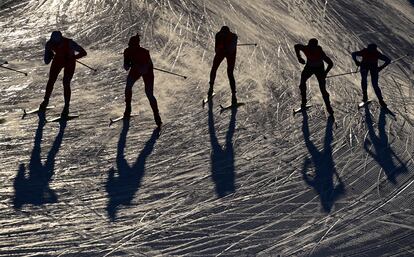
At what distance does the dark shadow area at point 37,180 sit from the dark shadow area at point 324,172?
142 inches

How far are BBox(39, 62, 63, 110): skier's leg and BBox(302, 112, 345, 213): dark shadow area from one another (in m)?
4.01

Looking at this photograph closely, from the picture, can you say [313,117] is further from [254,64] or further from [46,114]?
[46,114]

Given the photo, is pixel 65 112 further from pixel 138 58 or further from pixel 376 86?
pixel 376 86

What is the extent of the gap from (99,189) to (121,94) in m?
3.96

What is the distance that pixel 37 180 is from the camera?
45.0 ft

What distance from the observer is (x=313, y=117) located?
17250 mm

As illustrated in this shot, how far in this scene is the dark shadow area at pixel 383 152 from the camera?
15.4 m

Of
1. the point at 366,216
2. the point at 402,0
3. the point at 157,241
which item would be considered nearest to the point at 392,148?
the point at 366,216

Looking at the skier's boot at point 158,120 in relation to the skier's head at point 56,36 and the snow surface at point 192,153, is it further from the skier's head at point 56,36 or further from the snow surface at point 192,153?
the skier's head at point 56,36

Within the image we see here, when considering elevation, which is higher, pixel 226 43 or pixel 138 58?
pixel 138 58

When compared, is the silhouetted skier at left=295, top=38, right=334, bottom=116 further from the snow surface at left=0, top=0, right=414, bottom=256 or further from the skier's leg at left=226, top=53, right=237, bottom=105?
the skier's leg at left=226, top=53, right=237, bottom=105

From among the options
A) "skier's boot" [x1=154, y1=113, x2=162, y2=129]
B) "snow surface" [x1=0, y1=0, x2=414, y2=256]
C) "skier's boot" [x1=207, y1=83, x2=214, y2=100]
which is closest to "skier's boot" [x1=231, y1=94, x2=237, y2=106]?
"snow surface" [x1=0, y1=0, x2=414, y2=256]

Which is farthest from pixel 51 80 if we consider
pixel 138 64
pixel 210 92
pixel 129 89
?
pixel 210 92

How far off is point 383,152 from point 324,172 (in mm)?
1492
